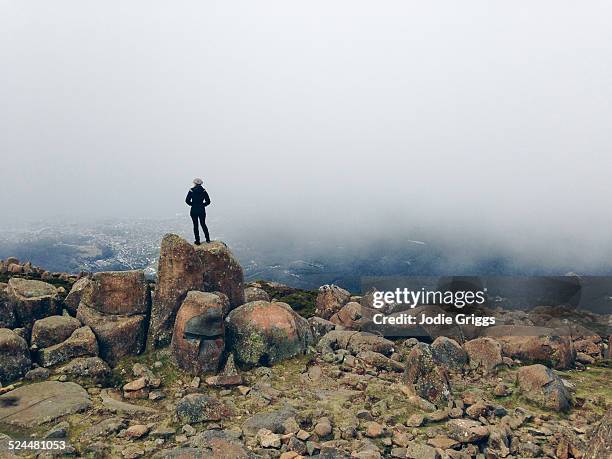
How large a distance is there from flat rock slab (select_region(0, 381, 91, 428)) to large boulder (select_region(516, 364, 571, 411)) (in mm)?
22146

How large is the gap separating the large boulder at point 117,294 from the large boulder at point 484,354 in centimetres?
2160

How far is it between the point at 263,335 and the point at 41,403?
1184 centimetres

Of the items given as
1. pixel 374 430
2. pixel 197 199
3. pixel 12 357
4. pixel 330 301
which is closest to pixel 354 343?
pixel 374 430

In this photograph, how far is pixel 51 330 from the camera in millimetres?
24438

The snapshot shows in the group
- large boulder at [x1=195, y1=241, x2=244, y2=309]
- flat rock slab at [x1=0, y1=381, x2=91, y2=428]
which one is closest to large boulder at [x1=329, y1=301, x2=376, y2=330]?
large boulder at [x1=195, y1=241, x2=244, y2=309]

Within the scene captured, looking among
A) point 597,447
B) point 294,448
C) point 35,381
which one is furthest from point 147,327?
point 597,447

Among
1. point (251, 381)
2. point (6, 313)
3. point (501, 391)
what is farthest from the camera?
point (6, 313)

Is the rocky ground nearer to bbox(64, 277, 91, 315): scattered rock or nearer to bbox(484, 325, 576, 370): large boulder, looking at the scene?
bbox(484, 325, 576, 370): large boulder

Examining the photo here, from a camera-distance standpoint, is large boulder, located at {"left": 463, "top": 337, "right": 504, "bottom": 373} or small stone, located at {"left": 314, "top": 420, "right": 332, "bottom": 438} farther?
large boulder, located at {"left": 463, "top": 337, "right": 504, "bottom": 373}

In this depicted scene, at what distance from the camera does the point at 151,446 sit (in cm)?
1608

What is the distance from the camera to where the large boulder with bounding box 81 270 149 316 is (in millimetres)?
26500

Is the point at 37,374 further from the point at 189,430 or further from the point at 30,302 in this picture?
the point at 189,430

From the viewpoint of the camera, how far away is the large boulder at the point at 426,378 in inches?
801

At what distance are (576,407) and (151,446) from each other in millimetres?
20756
